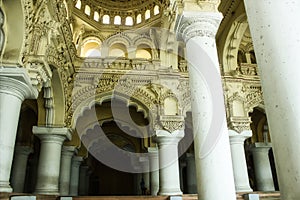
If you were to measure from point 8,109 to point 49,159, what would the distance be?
412 centimetres

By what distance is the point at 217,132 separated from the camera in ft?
14.4

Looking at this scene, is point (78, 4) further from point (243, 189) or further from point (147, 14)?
point (243, 189)

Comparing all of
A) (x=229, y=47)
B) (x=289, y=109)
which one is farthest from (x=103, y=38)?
(x=289, y=109)

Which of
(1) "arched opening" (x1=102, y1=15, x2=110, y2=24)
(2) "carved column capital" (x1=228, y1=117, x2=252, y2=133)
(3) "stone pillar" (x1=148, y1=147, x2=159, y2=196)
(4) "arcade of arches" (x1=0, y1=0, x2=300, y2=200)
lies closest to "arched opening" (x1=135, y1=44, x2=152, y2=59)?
(4) "arcade of arches" (x1=0, y1=0, x2=300, y2=200)

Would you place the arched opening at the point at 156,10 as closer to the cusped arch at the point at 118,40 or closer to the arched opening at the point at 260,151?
the cusped arch at the point at 118,40

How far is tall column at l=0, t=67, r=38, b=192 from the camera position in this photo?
5.56 meters

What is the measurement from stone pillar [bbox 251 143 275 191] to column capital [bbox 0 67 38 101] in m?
10.9

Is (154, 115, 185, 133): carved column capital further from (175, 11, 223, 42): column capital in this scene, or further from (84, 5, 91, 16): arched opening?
(84, 5, 91, 16): arched opening

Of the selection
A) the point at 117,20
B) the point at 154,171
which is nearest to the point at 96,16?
the point at 117,20

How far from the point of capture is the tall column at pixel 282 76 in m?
2.17

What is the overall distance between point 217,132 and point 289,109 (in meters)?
2.17

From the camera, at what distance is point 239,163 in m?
10.3

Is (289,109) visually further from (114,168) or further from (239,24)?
(114,168)

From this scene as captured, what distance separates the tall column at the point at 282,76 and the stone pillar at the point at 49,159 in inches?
330
